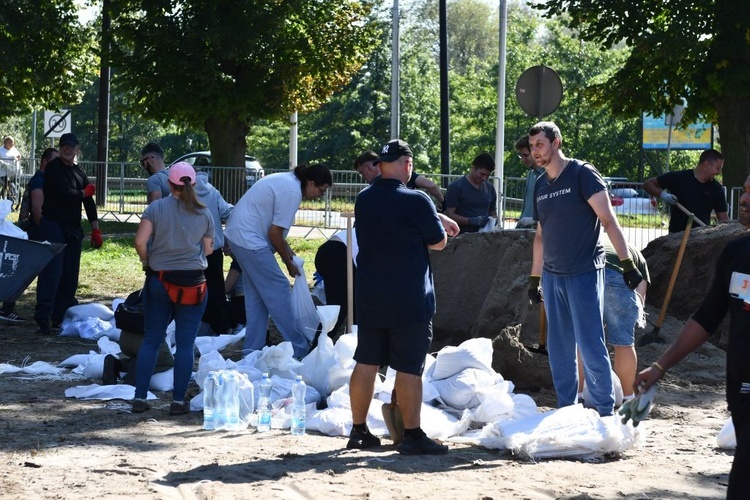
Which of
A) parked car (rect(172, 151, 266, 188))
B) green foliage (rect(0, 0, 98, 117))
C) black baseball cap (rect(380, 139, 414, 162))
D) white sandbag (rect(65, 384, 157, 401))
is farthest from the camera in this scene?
parked car (rect(172, 151, 266, 188))

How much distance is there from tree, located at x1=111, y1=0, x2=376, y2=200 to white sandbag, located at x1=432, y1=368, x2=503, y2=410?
1385 centimetres

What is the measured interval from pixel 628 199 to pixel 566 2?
11.1ft

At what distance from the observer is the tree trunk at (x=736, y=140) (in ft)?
59.0

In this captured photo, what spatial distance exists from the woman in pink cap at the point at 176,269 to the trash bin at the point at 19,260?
3146 mm

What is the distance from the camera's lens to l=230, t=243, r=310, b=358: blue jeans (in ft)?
30.2

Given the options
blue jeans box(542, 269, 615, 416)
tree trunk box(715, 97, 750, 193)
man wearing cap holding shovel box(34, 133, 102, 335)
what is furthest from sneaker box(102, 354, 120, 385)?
tree trunk box(715, 97, 750, 193)

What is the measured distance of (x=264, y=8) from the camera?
21.4m

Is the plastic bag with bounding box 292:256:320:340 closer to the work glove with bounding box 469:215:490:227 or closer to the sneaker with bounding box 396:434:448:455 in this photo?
the sneaker with bounding box 396:434:448:455

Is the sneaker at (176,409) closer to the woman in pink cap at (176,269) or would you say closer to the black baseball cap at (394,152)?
the woman in pink cap at (176,269)

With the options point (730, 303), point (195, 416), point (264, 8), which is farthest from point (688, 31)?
point (730, 303)

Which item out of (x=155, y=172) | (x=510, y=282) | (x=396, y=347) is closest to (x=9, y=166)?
(x=155, y=172)

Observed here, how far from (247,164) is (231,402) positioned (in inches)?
955

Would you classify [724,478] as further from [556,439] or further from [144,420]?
[144,420]

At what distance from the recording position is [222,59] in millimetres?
21672
